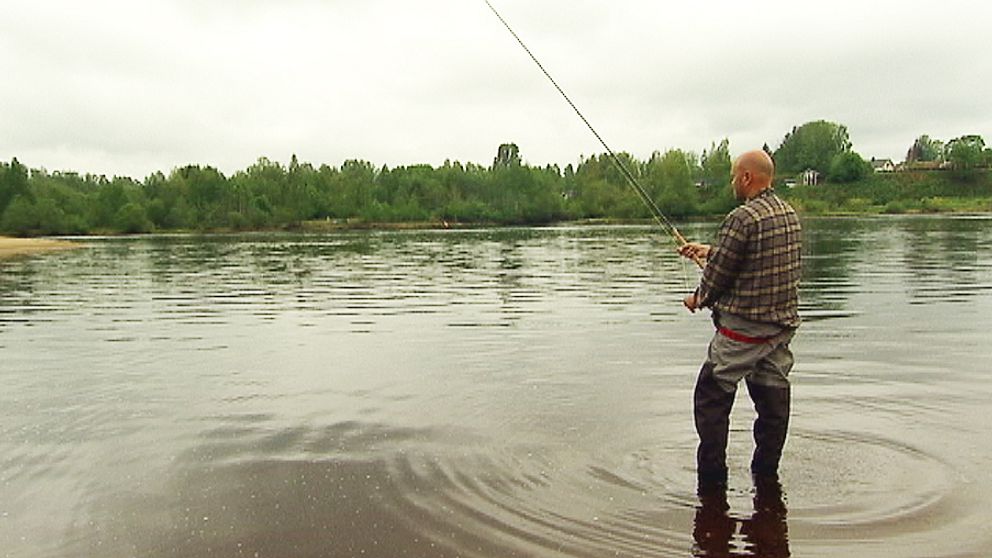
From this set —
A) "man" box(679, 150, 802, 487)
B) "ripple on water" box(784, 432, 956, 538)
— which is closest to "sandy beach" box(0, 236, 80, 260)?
"ripple on water" box(784, 432, 956, 538)

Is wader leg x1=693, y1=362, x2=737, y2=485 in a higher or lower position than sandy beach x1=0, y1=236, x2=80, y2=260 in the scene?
higher

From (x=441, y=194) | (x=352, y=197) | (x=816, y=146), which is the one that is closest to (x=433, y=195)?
(x=441, y=194)

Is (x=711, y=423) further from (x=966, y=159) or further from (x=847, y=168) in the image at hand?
(x=966, y=159)

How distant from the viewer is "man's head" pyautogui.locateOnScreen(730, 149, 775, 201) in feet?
19.1

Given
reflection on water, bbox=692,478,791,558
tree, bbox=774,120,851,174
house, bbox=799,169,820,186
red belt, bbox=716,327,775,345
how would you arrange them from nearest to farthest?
reflection on water, bbox=692,478,791,558 → red belt, bbox=716,327,775,345 → house, bbox=799,169,820,186 → tree, bbox=774,120,851,174

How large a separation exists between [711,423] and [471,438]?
2516mm

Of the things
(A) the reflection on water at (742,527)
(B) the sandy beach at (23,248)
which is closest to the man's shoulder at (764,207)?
(A) the reflection on water at (742,527)

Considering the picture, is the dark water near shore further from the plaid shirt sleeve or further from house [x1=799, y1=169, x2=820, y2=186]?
house [x1=799, y1=169, x2=820, y2=186]

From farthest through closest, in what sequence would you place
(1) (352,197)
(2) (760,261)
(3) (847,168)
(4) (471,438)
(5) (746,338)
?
(3) (847,168) < (1) (352,197) < (4) (471,438) < (5) (746,338) < (2) (760,261)

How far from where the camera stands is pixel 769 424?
20.1 feet

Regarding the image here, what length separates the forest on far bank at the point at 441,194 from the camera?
392ft

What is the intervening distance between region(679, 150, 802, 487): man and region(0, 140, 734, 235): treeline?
115 m

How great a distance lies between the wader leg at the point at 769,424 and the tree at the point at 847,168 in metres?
163

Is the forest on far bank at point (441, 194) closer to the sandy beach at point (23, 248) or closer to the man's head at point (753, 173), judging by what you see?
the sandy beach at point (23, 248)
